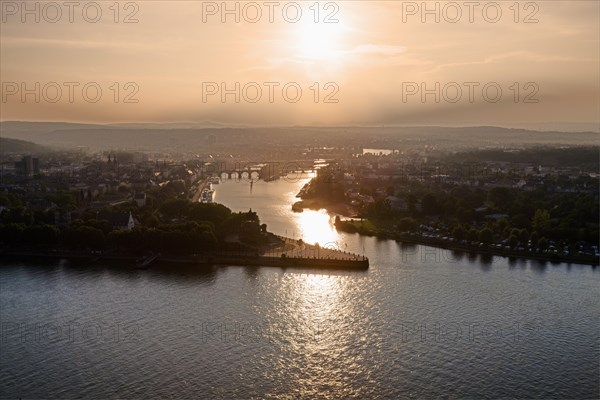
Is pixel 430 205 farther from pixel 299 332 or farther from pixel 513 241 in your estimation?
pixel 299 332

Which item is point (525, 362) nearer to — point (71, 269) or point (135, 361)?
point (135, 361)

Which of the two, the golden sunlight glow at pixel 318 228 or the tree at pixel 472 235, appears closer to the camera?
the tree at pixel 472 235

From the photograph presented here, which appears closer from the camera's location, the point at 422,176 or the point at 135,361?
the point at 135,361

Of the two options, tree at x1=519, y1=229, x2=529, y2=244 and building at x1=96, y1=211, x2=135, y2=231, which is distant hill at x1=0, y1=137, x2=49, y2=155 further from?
tree at x1=519, y1=229, x2=529, y2=244

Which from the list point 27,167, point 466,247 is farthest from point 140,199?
point 27,167

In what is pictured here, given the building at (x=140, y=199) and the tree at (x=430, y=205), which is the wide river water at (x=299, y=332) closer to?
the tree at (x=430, y=205)

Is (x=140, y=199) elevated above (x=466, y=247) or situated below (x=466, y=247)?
above

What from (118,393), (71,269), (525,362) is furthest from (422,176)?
(118,393)

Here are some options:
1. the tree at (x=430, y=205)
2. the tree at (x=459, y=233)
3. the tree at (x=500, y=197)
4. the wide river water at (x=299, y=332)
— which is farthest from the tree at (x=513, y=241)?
the tree at (x=500, y=197)
